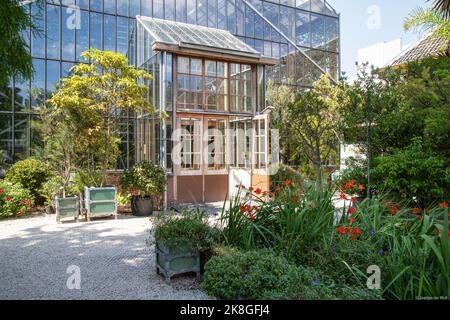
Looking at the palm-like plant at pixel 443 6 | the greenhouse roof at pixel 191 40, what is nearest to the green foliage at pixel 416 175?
the palm-like plant at pixel 443 6

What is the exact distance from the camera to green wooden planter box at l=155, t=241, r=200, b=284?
4.11 meters

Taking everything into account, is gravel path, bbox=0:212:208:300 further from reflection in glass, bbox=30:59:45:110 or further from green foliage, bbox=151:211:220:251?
reflection in glass, bbox=30:59:45:110

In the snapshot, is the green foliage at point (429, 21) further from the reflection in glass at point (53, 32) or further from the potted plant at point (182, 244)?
the reflection in glass at point (53, 32)

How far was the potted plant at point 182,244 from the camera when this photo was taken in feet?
13.5

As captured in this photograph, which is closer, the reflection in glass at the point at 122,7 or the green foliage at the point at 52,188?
the green foliage at the point at 52,188

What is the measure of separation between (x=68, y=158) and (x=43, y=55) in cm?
508

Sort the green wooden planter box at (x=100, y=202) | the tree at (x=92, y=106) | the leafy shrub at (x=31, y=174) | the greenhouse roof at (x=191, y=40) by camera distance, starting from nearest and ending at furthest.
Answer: the green wooden planter box at (x=100, y=202) → the tree at (x=92, y=106) → the leafy shrub at (x=31, y=174) → the greenhouse roof at (x=191, y=40)

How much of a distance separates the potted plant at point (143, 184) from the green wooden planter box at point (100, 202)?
1.79 ft

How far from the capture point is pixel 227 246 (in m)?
4.03

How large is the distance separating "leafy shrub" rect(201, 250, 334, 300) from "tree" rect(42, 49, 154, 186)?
569cm

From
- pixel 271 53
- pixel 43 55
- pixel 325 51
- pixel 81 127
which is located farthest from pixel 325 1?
pixel 81 127

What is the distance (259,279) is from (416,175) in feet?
11.9

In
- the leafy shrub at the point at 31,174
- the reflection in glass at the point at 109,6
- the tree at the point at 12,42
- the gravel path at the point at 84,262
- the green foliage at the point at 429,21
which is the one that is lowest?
the gravel path at the point at 84,262

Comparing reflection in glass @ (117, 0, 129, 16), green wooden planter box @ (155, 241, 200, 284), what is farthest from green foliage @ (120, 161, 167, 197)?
reflection in glass @ (117, 0, 129, 16)
